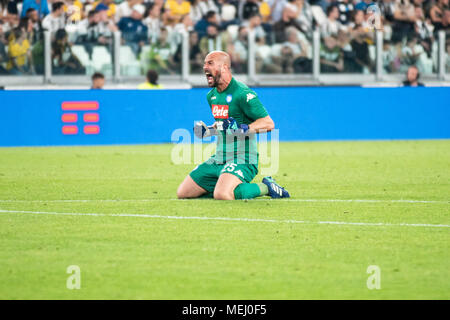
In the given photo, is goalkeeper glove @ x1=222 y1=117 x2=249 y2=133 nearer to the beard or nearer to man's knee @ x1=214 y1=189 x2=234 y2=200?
the beard

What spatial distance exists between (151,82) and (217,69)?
10.5 meters

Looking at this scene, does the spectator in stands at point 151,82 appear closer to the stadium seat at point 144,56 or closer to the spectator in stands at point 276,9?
the stadium seat at point 144,56

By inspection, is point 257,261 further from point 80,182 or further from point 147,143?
point 147,143

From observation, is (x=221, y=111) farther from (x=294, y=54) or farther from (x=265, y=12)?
(x=265, y=12)

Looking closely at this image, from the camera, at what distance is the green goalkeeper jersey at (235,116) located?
11438mm

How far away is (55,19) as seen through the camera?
863 inches

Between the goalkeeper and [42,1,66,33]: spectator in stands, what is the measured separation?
10870 millimetres

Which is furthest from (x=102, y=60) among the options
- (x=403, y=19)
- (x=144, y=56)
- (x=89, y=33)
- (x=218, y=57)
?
(x=218, y=57)

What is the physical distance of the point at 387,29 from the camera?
81.3ft

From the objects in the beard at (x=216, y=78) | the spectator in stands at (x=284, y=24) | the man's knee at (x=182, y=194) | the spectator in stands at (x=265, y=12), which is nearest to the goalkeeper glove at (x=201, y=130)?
the beard at (x=216, y=78)

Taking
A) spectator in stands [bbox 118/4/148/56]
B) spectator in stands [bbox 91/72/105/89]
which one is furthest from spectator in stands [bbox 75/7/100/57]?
spectator in stands [bbox 91/72/105/89]

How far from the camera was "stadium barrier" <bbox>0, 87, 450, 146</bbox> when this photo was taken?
20672 mm

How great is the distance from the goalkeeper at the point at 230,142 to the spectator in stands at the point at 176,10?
11931 mm
